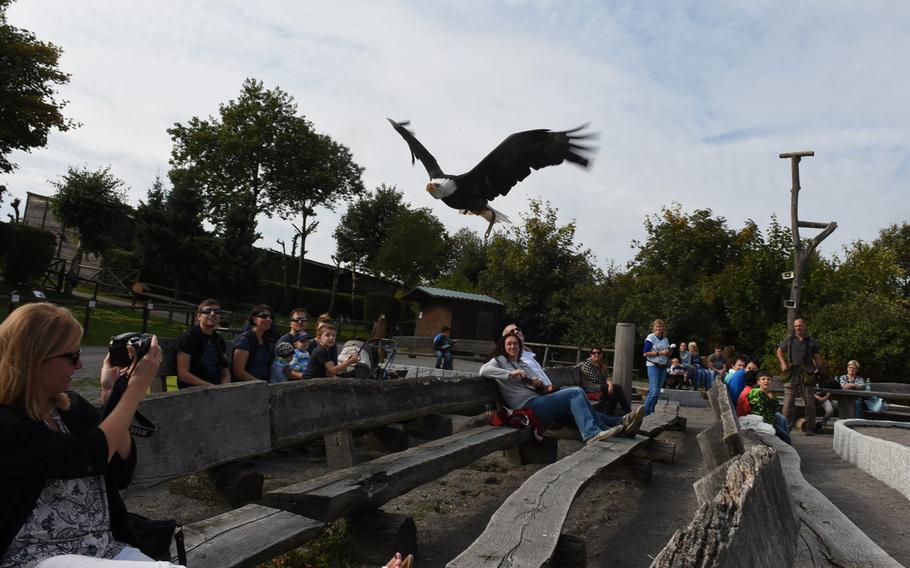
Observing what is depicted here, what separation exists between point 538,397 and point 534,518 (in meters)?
2.97

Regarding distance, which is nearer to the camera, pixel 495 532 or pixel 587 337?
pixel 495 532

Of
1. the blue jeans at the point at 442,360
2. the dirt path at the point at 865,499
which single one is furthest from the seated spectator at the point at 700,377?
the dirt path at the point at 865,499

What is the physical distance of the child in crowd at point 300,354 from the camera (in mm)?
7529

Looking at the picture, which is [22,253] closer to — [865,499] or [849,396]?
[849,396]

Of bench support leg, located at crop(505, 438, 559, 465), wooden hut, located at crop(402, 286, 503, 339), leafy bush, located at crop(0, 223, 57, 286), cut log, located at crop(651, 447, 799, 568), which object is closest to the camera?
cut log, located at crop(651, 447, 799, 568)

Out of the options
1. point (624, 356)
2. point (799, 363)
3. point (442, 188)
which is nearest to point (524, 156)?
point (442, 188)

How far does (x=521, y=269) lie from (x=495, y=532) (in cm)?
3068

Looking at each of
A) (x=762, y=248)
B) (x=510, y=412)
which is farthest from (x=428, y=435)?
(x=762, y=248)

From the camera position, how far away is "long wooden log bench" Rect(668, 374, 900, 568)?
5.57 ft

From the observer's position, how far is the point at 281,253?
45.4m

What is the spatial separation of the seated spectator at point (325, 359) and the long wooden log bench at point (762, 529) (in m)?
4.32

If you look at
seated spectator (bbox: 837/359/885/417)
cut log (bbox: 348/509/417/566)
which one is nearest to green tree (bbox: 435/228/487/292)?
seated spectator (bbox: 837/359/885/417)

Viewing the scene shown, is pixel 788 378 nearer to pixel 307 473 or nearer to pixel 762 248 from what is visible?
pixel 307 473

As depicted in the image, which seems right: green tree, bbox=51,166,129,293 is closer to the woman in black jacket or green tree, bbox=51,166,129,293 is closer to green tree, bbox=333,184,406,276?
green tree, bbox=333,184,406,276
